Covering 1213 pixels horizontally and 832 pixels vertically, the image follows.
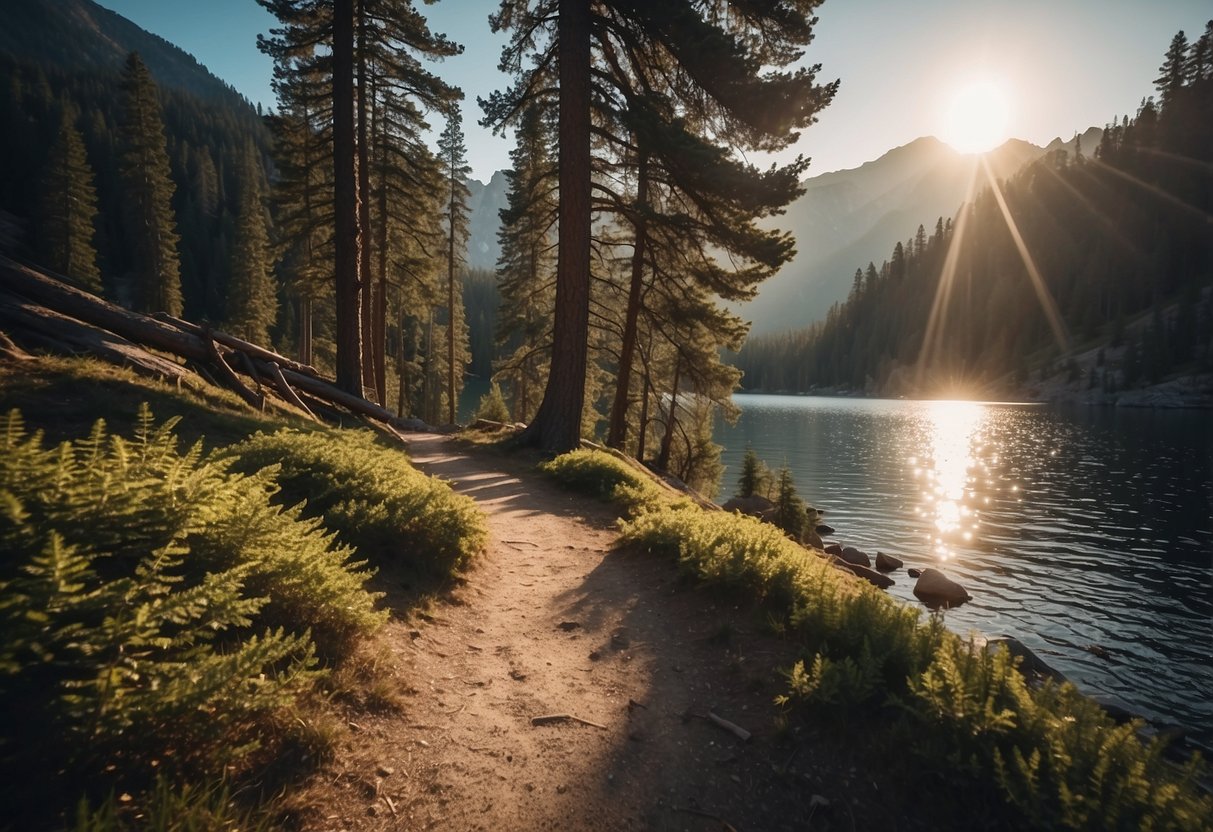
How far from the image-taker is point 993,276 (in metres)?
137

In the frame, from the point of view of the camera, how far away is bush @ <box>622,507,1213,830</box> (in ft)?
8.20

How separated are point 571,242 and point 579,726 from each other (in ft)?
36.0

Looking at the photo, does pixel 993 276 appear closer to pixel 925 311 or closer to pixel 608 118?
pixel 925 311

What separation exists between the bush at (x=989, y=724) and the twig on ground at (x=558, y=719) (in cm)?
140

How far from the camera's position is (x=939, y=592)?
14.5m

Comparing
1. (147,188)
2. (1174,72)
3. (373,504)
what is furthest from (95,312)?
(1174,72)

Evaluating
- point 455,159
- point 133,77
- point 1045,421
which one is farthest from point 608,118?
point 1045,421

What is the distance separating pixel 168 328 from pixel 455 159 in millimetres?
21483

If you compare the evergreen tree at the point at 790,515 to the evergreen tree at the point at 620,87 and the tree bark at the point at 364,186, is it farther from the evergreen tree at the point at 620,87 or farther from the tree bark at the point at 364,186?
the tree bark at the point at 364,186

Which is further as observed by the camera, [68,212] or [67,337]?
[68,212]

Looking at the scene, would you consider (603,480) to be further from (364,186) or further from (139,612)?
(364,186)

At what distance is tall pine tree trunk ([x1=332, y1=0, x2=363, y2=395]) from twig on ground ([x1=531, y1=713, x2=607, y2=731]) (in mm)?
13587

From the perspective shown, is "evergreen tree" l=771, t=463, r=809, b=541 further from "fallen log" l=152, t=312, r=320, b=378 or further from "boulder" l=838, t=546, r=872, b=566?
"fallen log" l=152, t=312, r=320, b=378

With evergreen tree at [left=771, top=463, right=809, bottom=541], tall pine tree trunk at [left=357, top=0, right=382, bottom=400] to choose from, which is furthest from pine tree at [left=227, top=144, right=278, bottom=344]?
evergreen tree at [left=771, top=463, right=809, bottom=541]
